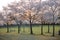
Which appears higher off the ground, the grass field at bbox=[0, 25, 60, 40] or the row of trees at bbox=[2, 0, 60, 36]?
the row of trees at bbox=[2, 0, 60, 36]

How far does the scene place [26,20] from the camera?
1961mm

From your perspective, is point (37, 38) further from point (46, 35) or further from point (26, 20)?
point (26, 20)

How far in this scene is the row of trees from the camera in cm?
195

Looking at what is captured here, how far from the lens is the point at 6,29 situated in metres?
1.93

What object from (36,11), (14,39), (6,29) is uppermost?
(36,11)

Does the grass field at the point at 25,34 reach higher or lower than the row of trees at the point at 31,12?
lower

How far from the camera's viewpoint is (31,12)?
197 centimetres

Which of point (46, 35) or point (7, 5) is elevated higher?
point (7, 5)

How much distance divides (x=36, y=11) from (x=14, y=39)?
1.64 ft

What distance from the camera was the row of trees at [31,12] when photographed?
1.95m

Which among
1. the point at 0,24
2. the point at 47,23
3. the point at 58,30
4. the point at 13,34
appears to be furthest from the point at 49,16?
the point at 0,24

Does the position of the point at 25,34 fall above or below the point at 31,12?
below

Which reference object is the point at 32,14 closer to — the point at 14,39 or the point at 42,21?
the point at 42,21

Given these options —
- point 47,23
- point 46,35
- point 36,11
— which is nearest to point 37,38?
point 46,35
